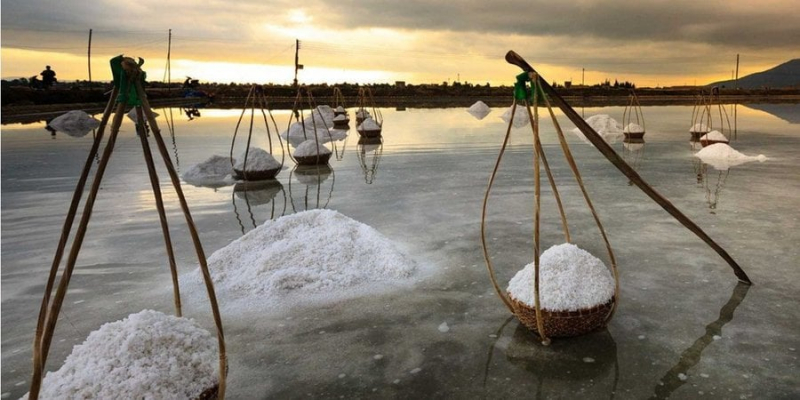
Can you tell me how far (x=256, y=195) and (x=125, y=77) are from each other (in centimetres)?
636

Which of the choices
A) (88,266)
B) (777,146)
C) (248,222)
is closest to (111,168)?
(248,222)

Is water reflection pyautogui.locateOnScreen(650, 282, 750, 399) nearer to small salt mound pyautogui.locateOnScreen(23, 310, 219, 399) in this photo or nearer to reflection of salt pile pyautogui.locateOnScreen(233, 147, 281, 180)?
small salt mound pyautogui.locateOnScreen(23, 310, 219, 399)

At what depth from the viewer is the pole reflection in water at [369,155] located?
10172mm

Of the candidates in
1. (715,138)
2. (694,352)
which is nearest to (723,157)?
(715,138)

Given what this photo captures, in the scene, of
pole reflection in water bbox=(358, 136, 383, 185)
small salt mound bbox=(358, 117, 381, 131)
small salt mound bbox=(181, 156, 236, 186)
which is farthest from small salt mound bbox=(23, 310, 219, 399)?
small salt mound bbox=(358, 117, 381, 131)

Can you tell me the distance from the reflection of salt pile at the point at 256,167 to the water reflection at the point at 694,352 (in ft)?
24.6

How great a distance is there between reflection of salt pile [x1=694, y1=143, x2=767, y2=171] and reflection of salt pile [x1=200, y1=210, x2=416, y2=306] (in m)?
8.80

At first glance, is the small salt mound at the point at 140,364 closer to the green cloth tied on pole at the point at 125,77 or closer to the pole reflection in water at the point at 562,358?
the green cloth tied on pole at the point at 125,77

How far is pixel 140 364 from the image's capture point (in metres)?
2.17

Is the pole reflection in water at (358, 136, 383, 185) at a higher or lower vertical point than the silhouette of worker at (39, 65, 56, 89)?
lower

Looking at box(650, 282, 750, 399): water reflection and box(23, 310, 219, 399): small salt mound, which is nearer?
box(23, 310, 219, 399): small salt mound

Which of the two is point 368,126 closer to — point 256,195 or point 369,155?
point 369,155

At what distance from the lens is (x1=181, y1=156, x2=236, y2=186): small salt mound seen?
957 centimetres

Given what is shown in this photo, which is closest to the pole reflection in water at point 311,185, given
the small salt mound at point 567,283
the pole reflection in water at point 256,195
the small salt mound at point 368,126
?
the pole reflection in water at point 256,195
